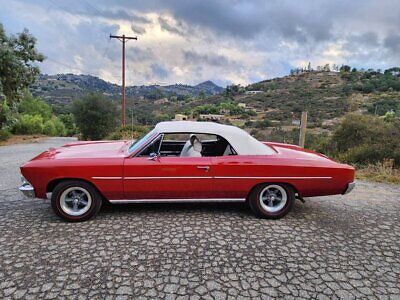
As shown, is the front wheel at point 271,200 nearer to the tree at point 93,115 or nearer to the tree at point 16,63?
the tree at point 16,63

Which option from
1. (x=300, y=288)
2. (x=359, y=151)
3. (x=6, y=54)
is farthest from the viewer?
(x=6, y=54)

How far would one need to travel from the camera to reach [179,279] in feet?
8.70

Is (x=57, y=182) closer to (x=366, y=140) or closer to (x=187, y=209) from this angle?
(x=187, y=209)

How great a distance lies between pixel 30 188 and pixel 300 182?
369 cm

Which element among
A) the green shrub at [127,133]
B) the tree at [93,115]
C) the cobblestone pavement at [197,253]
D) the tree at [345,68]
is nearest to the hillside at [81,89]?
the tree at [345,68]

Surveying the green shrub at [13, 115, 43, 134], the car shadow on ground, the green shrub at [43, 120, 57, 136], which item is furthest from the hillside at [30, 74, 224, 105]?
the car shadow on ground

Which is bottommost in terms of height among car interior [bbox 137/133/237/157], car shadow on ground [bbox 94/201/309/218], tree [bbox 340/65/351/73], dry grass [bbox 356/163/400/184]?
car shadow on ground [bbox 94/201/309/218]

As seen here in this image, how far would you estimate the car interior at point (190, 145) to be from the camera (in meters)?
4.02

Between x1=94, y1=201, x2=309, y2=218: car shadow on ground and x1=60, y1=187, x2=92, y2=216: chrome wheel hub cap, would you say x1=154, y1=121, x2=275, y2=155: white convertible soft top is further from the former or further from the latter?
x1=60, y1=187, x2=92, y2=216: chrome wheel hub cap

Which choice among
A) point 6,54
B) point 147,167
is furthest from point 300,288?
point 6,54

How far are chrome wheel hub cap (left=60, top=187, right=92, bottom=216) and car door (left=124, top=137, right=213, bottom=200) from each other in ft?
1.78

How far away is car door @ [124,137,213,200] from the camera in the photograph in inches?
149

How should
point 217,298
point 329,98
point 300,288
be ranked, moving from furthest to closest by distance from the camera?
point 329,98
point 300,288
point 217,298

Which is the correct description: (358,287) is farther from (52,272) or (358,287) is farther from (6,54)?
(6,54)
